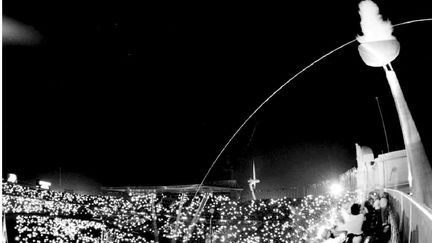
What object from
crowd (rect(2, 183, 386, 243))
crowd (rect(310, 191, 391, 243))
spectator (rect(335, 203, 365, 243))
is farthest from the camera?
crowd (rect(2, 183, 386, 243))

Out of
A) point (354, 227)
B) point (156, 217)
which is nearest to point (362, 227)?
point (354, 227)

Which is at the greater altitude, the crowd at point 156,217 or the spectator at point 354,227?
the crowd at point 156,217

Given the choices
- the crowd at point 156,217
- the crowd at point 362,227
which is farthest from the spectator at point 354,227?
the crowd at point 156,217

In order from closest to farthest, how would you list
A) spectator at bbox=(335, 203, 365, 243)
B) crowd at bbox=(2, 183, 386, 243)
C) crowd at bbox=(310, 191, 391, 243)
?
spectator at bbox=(335, 203, 365, 243), crowd at bbox=(310, 191, 391, 243), crowd at bbox=(2, 183, 386, 243)

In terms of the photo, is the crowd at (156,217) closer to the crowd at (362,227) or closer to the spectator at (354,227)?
the crowd at (362,227)

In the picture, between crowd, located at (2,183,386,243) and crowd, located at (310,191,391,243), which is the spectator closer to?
crowd, located at (310,191,391,243)

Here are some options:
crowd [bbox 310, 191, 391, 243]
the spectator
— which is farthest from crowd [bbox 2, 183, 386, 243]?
the spectator

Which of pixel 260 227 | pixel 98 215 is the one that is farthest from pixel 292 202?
pixel 98 215

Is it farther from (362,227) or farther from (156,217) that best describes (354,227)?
(156,217)
